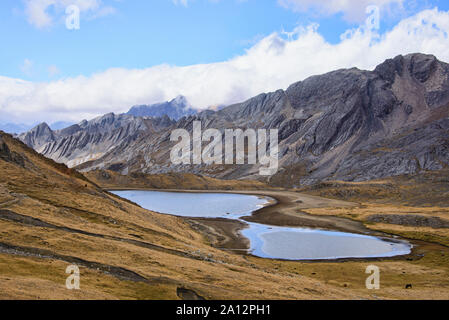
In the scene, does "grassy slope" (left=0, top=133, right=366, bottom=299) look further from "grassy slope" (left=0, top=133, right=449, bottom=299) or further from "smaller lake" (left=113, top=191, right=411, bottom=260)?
"smaller lake" (left=113, top=191, right=411, bottom=260)

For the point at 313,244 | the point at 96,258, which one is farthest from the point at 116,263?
the point at 313,244

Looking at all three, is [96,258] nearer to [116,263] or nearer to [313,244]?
[116,263]

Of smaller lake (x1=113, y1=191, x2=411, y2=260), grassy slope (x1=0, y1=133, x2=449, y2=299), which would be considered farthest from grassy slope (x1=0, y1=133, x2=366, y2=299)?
smaller lake (x1=113, y1=191, x2=411, y2=260)

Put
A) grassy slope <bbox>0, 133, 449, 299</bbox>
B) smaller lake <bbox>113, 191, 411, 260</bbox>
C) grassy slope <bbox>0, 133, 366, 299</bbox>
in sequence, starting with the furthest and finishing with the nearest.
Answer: smaller lake <bbox>113, 191, 411, 260</bbox>
grassy slope <bbox>0, 133, 449, 299</bbox>
grassy slope <bbox>0, 133, 366, 299</bbox>

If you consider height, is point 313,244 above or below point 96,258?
above

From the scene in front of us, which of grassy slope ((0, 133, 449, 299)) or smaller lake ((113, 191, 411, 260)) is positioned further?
smaller lake ((113, 191, 411, 260))

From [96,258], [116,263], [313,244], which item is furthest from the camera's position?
[313,244]

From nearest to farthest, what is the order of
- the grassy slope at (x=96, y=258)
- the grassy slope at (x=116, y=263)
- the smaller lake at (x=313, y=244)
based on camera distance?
the grassy slope at (x=96, y=258)
the grassy slope at (x=116, y=263)
the smaller lake at (x=313, y=244)

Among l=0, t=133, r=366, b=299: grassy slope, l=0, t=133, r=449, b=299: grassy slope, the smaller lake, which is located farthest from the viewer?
the smaller lake

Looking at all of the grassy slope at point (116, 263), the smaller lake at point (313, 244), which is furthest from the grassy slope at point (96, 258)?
the smaller lake at point (313, 244)

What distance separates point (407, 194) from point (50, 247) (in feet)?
403

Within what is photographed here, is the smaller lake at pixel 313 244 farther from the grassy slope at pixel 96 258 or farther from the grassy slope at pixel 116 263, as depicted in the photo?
the grassy slope at pixel 96 258
